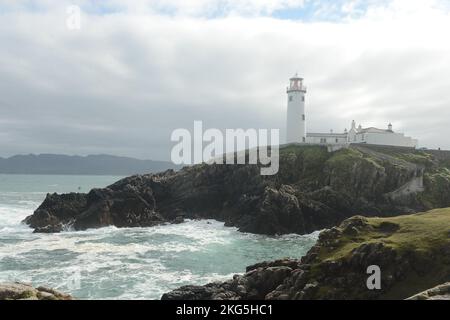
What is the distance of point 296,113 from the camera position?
112 meters

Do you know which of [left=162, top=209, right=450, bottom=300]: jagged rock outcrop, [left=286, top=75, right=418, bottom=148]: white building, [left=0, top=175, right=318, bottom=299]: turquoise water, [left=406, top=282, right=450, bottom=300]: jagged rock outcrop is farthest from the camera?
[left=286, top=75, right=418, bottom=148]: white building

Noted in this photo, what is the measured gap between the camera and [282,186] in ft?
272

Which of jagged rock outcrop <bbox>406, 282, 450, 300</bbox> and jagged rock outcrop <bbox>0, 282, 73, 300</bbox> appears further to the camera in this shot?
jagged rock outcrop <bbox>0, 282, 73, 300</bbox>

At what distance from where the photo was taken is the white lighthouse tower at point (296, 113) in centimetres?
11144

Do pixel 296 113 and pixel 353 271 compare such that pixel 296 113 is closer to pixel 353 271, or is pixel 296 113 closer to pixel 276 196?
pixel 276 196

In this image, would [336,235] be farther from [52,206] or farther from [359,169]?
[52,206]

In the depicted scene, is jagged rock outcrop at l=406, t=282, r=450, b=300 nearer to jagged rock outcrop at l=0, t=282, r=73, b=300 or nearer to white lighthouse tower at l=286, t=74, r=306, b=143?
jagged rock outcrop at l=0, t=282, r=73, b=300

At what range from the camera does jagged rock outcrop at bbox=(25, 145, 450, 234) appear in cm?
7644

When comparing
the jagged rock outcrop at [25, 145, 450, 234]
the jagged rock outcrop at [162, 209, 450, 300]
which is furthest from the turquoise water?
the jagged rock outcrop at [162, 209, 450, 300]

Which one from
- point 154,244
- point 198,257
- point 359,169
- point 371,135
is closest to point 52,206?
point 154,244

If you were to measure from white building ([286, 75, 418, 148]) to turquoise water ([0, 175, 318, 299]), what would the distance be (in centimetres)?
3937

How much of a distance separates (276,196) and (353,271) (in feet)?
141

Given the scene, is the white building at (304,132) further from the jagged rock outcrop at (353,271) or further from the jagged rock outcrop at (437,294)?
the jagged rock outcrop at (437,294)

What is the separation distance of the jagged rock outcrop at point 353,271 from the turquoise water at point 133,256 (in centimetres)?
790
